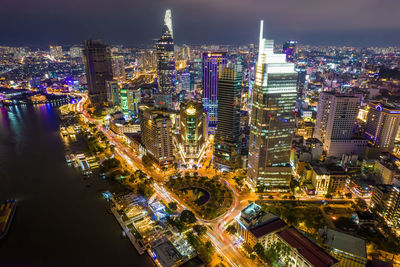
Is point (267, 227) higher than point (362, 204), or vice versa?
point (267, 227)

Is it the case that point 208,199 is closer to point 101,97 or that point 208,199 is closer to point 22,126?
point 22,126

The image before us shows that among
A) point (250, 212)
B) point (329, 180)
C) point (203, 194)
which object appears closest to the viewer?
point (250, 212)

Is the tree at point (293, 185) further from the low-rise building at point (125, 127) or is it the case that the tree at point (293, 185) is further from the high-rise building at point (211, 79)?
the low-rise building at point (125, 127)

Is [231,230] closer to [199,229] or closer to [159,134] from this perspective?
[199,229]

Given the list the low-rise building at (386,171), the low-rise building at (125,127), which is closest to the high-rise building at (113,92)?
the low-rise building at (125,127)

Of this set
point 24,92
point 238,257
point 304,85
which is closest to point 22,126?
point 24,92

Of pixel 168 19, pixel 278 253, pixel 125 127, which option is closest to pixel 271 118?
pixel 278 253

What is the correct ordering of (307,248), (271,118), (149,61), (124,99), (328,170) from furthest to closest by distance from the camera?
(149,61) → (124,99) → (328,170) → (271,118) → (307,248)
